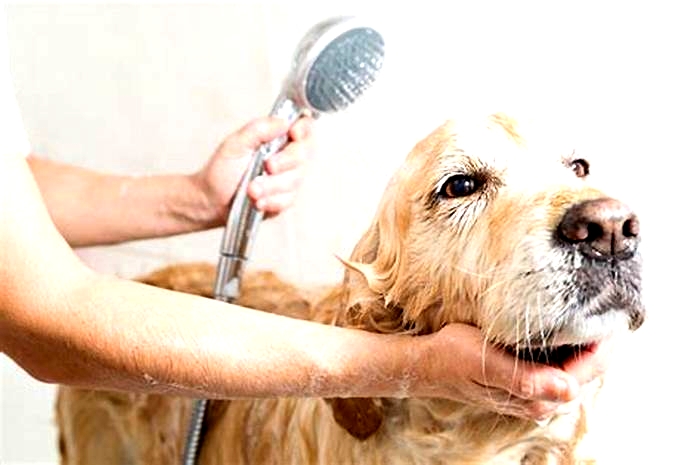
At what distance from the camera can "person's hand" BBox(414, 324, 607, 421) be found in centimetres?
110

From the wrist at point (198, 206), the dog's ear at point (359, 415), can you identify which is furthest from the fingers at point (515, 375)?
the wrist at point (198, 206)

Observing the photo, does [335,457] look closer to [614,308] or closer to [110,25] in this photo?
[614,308]

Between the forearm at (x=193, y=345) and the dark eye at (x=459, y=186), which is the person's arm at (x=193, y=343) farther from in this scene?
the dark eye at (x=459, y=186)

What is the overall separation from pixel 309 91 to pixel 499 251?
48cm

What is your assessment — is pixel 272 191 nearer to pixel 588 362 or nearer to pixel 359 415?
pixel 359 415

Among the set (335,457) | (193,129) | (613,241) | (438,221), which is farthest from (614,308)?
(193,129)

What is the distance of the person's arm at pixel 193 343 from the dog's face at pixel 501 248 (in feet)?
0.18

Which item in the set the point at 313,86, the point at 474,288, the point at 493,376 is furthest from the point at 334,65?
the point at 493,376

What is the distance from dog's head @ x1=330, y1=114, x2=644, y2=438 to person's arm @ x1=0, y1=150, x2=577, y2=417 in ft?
0.17

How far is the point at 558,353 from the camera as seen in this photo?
1154 mm

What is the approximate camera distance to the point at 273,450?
1.55 meters

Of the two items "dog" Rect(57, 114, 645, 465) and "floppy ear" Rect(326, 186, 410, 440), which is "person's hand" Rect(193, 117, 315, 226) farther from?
"floppy ear" Rect(326, 186, 410, 440)

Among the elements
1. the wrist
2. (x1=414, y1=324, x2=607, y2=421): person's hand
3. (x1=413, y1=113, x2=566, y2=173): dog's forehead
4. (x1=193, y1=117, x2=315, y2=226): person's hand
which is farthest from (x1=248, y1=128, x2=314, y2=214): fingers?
(x1=414, y1=324, x2=607, y2=421): person's hand

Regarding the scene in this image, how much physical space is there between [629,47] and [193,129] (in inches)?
34.4
